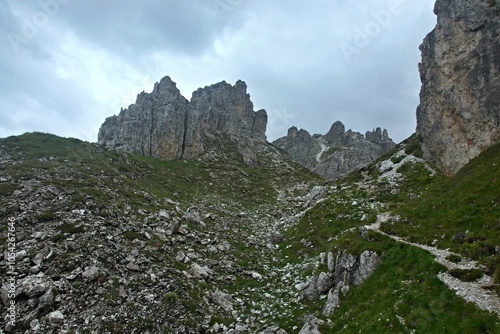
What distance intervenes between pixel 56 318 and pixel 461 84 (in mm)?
45245

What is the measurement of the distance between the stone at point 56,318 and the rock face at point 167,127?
69500mm

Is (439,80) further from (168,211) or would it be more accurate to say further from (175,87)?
(175,87)

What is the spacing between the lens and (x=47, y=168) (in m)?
41.2

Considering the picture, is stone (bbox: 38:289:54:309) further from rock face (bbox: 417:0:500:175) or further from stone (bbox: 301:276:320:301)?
rock face (bbox: 417:0:500:175)

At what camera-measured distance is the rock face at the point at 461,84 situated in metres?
33.1

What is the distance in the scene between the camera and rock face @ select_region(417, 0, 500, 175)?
33094mm

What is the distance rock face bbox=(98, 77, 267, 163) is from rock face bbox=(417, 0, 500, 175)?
6303 cm

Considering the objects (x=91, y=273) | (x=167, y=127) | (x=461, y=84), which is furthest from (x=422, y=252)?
(x=167, y=127)

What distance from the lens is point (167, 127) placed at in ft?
291

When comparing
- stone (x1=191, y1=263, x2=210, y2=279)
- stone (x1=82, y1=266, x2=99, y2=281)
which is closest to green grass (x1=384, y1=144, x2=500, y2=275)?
stone (x1=191, y1=263, x2=210, y2=279)

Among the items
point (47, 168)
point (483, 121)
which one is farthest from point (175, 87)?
point (483, 121)

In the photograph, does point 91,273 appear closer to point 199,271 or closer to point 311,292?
point 199,271

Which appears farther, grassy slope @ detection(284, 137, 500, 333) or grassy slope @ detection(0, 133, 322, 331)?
grassy slope @ detection(0, 133, 322, 331)

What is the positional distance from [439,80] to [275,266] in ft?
110
